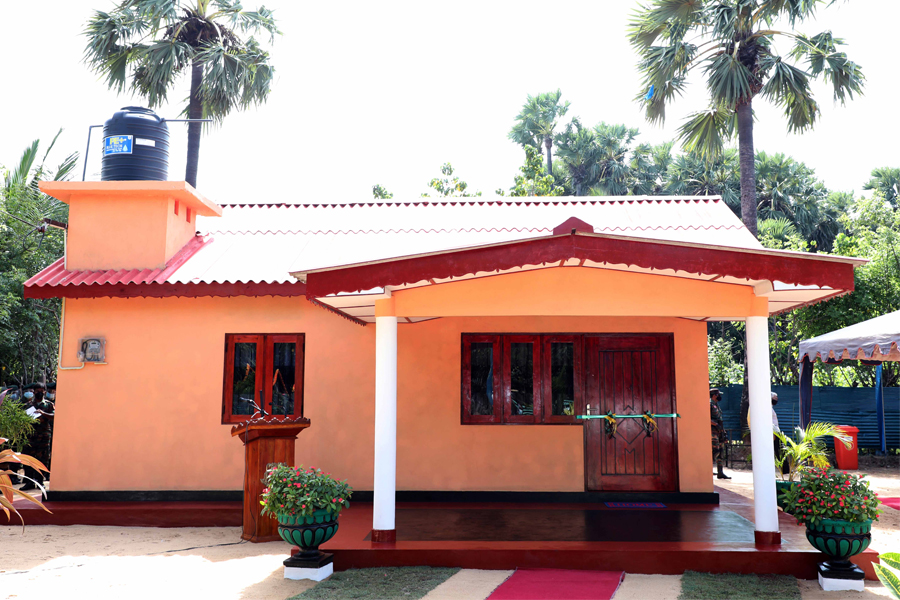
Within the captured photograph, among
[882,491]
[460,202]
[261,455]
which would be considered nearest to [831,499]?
[261,455]

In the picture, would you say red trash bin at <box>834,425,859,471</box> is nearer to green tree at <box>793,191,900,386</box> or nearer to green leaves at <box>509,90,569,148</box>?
green tree at <box>793,191,900,386</box>

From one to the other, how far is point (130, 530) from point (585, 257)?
622 centimetres

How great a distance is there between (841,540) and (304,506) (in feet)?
14.6

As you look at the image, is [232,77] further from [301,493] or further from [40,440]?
[301,493]

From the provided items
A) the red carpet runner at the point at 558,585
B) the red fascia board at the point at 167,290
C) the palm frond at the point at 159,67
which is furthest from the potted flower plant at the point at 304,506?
the palm frond at the point at 159,67

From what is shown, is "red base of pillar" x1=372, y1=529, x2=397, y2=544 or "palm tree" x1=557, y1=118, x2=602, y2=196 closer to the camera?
"red base of pillar" x1=372, y1=529, x2=397, y2=544

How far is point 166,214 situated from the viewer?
30.4ft

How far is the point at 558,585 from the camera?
5582mm

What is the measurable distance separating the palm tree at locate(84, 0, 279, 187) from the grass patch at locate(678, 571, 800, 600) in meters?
13.4

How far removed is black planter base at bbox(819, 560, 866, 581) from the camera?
5.54 m

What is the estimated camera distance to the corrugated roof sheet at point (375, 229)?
8891 mm

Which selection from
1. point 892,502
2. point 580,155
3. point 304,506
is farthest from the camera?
point 580,155

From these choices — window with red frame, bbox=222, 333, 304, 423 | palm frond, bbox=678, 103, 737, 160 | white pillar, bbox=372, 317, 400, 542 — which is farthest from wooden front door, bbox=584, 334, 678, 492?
palm frond, bbox=678, 103, 737, 160

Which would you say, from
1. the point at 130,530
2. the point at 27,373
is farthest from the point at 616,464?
the point at 27,373
